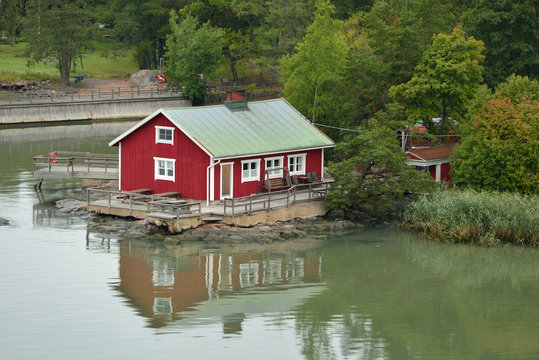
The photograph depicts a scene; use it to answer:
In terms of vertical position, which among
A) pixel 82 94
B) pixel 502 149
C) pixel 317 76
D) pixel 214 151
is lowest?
pixel 214 151

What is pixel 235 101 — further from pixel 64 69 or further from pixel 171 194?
pixel 64 69

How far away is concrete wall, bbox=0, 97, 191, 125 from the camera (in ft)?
294

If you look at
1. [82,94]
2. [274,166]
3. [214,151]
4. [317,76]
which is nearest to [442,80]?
[317,76]

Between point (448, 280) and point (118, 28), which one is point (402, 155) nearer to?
point (448, 280)

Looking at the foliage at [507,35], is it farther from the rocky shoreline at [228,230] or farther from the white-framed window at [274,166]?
the rocky shoreline at [228,230]

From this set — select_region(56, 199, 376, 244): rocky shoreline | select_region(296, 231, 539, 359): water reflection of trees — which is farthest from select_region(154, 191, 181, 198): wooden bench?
select_region(296, 231, 539, 359): water reflection of trees

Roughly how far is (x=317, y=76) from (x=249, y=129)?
13240mm

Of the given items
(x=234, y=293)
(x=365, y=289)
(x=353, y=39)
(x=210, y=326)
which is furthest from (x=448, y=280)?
A: (x=353, y=39)

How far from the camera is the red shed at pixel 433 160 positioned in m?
53.3

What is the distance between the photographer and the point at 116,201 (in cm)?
4938

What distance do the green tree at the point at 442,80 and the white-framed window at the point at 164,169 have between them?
14130 millimetres

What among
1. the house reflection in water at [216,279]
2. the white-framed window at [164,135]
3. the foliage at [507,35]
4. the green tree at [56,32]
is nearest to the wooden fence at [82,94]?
the green tree at [56,32]

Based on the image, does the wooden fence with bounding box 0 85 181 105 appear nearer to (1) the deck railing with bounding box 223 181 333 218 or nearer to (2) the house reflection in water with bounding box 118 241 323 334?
(1) the deck railing with bounding box 223 181 333 218

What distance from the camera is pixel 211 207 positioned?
47.3 metres
